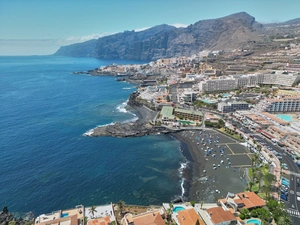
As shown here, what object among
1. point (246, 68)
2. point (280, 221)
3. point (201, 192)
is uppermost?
point (246, 68)

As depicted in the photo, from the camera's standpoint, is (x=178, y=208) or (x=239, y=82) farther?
(x=239, y=82)

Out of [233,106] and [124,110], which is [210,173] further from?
[124,110]

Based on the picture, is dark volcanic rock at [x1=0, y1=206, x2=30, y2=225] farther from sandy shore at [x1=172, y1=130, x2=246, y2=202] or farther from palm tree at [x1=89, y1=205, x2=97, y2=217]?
sandy shore at [x1=172, y1=130, x2=246, y2=202]

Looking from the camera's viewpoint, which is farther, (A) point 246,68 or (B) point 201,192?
(A) point 246,68

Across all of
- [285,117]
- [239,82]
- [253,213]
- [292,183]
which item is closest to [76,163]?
[253,213]

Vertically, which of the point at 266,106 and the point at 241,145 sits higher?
the point at 266,106

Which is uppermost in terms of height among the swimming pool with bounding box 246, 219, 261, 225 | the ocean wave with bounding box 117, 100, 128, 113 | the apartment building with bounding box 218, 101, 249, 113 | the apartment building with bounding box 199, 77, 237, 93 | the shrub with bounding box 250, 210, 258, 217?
the apartment building with bounding box 199, 77, 237, 93

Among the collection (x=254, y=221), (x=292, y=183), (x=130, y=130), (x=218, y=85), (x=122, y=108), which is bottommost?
(x=292, y=183)

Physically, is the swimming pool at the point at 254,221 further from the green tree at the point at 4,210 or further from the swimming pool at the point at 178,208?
the green tree at the point at 4,210

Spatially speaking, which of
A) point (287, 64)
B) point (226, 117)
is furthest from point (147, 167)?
point (287, 64)

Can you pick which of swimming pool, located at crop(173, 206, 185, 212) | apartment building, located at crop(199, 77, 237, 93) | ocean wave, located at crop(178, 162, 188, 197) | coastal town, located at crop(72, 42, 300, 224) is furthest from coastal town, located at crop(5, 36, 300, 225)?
ocean wave, located at crop(178, 162, 188, 197)

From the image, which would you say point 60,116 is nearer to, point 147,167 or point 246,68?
point 147,167
